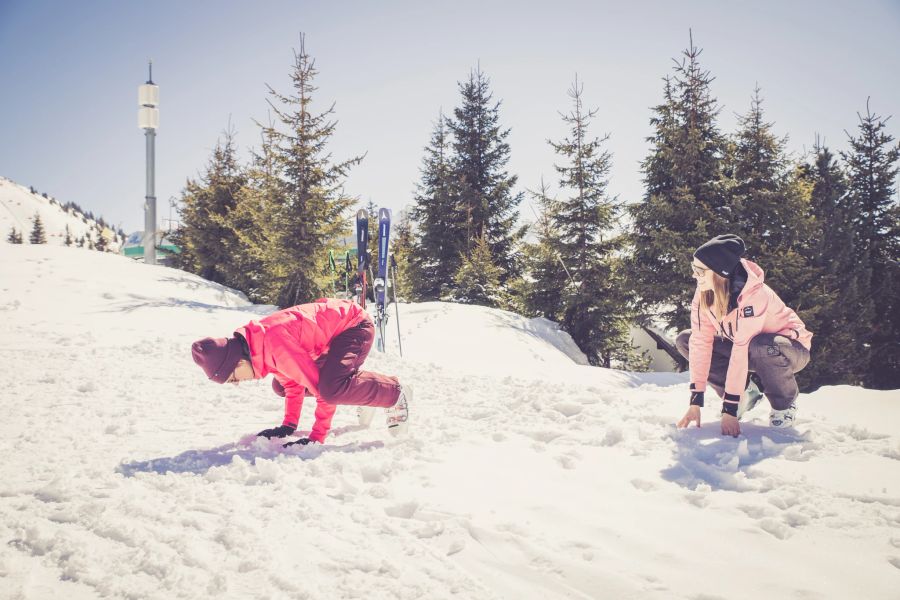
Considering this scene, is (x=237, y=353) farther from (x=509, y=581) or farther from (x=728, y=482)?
(x=728, y=482)

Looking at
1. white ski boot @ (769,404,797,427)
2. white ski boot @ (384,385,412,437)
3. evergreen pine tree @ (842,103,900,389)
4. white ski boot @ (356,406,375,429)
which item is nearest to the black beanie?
white ski boot @ (769,404,797,427)

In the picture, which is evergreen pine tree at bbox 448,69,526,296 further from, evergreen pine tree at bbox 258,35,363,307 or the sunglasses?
the sunglasses

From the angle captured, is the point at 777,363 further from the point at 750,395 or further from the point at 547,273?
A: the point at 547,273

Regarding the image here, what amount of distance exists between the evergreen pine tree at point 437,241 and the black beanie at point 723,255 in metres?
15.7

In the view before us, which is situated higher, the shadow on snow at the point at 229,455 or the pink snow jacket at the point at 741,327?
the pink snow jacket at the point at 741,327

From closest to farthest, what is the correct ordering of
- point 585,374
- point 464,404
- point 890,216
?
point 464,404, point 585,374, point 890,216

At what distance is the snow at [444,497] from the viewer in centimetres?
177

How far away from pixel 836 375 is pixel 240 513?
18423 millimetres

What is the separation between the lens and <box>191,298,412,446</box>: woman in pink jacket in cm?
309

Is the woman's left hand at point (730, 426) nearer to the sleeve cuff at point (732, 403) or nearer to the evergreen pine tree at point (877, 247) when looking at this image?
the sleeve cuff at point (732, 403)

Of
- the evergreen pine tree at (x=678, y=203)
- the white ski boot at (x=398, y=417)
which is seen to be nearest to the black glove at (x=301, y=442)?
the white ski boot at (x=398, y=417)

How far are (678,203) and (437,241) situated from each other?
9.26 m

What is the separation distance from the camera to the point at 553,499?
250cm

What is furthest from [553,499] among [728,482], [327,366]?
[327,366]
